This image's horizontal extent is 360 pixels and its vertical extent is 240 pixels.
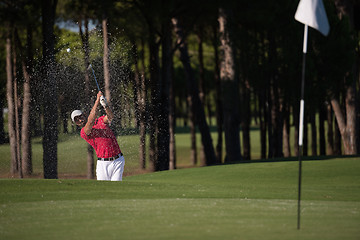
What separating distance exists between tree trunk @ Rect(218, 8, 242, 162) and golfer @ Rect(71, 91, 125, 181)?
14.5m

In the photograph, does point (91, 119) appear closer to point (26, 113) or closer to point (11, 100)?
point (26, 113)

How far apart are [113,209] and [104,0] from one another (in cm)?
1670

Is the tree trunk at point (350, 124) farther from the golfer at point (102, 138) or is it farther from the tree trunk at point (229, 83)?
the golfer at point (102, 138)

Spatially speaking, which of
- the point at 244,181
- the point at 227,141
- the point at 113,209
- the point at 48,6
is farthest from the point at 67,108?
the point at 113,209

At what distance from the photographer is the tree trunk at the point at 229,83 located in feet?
88.1

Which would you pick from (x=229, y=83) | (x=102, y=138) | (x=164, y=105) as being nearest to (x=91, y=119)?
(x=102, y=138)

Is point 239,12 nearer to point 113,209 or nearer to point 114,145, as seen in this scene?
point 114,145

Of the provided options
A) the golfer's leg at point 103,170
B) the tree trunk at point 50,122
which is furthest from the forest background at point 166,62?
the golfer's leg at point 103,170

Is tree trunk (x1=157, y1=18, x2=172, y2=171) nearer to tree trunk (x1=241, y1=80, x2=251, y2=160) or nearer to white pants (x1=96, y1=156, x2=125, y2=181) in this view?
white pants (x1=96, y1=156, x2=125, y2=181)

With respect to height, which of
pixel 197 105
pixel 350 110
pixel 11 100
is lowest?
pixel 350 110

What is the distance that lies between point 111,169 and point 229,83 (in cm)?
1473

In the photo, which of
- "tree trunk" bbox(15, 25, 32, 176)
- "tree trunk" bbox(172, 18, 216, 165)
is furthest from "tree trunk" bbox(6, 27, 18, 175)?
"tree trunk" bbox(172, 18, 216, 165)

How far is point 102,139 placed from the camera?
12.4m

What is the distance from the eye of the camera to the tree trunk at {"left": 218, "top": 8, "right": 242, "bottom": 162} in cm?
2686
